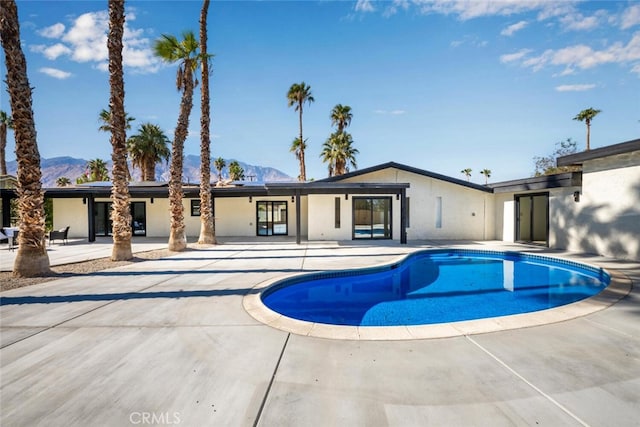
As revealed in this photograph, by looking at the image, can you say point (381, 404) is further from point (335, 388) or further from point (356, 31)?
point (356, 31)

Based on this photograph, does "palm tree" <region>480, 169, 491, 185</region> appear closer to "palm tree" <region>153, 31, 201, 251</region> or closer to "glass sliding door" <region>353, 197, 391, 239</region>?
"glass sliding door" <region>353, 197, 391, 239</region>

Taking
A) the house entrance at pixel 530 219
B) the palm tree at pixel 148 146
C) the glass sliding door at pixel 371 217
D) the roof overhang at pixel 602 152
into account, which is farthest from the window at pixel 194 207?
the roof overhang at pixel 602 152

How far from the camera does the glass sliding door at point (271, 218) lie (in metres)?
20.0

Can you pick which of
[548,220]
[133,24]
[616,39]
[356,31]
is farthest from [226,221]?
[616,39]

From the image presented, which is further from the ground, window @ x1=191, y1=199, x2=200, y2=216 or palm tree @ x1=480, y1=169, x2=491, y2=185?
palm tree @ x1=480, y1=169, x2=491, y2=185

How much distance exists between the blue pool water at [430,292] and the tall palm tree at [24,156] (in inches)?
268

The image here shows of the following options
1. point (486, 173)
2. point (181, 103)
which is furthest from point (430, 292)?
point (486, 173)

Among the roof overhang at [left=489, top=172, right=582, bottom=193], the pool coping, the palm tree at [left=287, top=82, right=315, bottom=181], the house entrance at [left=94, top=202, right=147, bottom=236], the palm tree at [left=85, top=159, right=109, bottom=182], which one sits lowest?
the pool coping

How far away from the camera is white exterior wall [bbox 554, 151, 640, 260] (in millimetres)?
9836

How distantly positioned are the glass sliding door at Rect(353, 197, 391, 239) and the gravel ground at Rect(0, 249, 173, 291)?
10042 millimetres

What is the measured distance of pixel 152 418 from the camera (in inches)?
98.3

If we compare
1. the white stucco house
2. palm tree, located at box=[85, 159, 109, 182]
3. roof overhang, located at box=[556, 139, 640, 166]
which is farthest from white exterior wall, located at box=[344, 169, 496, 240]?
palm tree, located at box=[85, 159, 109, 182]

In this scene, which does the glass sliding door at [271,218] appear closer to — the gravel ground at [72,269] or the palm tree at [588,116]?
the gravel ground at [72,269]

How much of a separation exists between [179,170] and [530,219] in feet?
60.6
